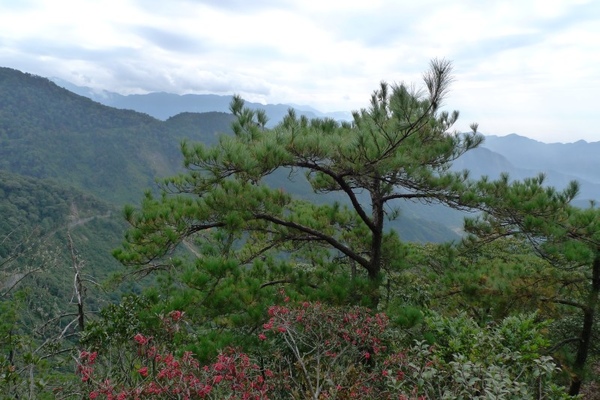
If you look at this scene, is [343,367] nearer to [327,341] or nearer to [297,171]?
[327,341]

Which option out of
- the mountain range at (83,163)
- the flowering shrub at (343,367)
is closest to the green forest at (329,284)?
the flowering shrub at (343,367)

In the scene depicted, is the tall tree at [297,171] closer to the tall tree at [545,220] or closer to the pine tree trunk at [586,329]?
the tall tree at [545,220]

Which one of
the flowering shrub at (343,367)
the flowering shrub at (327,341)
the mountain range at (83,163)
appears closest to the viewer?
the flowering shrub at (343,367)

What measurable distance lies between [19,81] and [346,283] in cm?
18457

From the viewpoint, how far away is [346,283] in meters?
4.73

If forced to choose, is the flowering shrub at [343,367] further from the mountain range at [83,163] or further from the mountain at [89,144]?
the mountain at [89,144]

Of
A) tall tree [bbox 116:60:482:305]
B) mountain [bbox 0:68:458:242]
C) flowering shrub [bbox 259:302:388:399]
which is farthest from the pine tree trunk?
mountain [bbox 0:68:458:242]

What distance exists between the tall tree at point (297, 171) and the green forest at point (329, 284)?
23mm

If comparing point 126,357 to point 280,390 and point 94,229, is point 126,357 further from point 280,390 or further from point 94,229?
point 94,229

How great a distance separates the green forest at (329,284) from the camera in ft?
9.99

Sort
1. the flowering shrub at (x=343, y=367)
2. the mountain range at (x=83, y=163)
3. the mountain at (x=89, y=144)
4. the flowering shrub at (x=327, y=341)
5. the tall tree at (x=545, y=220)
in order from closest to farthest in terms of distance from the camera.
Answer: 1. the flowering shrub at (x=343, y=367)
2. the flowering shrub at (x=327, y=341)
3. the tall tree at (x=545, y=220)
4. the mountain range at (x=83, y=163)
5. the mountain at (x=89, y=144)

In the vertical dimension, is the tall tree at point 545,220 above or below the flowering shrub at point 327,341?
above

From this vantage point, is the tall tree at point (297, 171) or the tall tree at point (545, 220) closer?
the tall tree at point (297, 171)

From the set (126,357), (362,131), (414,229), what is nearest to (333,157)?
(362,131)
